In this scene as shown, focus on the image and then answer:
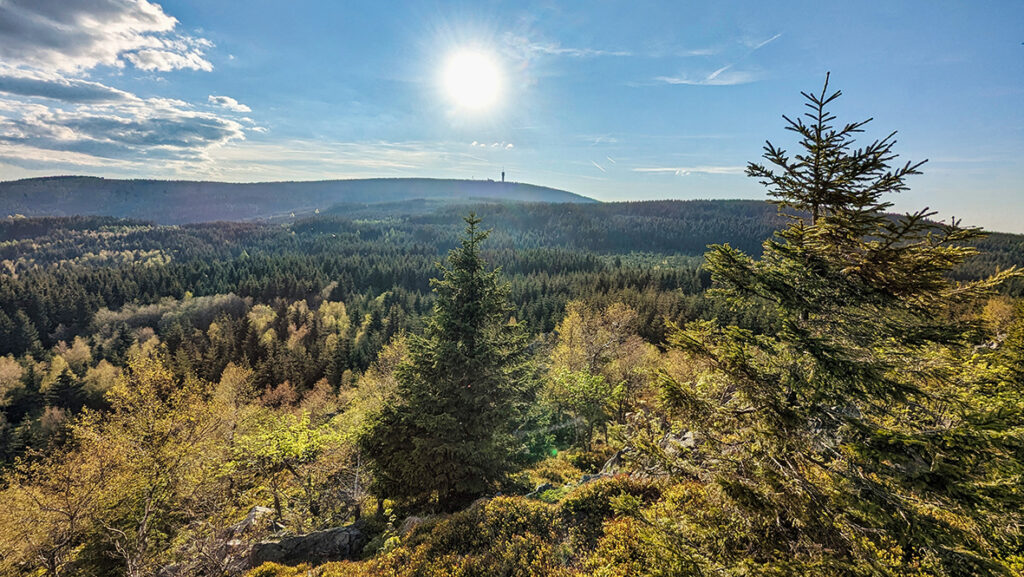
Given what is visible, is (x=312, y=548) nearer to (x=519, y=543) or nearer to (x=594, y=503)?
(x=519, y=543)

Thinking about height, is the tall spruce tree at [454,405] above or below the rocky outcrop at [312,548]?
above

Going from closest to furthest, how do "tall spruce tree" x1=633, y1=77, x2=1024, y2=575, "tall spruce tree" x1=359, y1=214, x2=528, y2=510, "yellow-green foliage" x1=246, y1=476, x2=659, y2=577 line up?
"tall spruce tree" x1=633, y1=77, x2=1024, y2=575
"yellow-green foliage" x1=246, y1=476, x2=659, y2=577
"tall spruce tree" x1=359, y1=214, x2=528, y2=510

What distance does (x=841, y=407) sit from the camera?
7430 mm

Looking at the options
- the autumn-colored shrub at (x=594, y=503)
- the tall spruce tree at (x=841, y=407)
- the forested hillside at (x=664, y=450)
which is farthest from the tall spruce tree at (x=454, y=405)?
the tall spruce tree at (x=841, y=407)

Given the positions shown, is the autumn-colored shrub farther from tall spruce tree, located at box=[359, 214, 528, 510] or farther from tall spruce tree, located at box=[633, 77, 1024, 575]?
tall spruce tree, located at box=[633, 77, 1024, 575]

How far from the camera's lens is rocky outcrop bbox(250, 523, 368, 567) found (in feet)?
56.5

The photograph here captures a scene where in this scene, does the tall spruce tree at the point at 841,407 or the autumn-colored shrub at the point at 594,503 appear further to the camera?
the autumn-colored shrub at the point at 594,503

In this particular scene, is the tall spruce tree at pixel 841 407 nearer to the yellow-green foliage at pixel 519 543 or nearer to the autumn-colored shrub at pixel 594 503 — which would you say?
the yellow-green foliage at pixel 519 543

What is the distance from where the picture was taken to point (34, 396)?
6316 cm

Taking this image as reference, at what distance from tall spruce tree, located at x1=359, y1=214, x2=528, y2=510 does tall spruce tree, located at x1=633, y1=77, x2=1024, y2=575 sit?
450 inches

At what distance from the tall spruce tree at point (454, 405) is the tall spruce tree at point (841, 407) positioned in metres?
11.4

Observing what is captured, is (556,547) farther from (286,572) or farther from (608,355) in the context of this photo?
(608,355)

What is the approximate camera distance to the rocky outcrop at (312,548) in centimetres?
1723

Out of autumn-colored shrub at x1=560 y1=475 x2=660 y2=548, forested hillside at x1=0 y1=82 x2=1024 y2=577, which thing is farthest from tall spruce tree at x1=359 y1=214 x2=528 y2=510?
autumn-colored shrub at x1=560 y1=475 x2=660 y2=548
